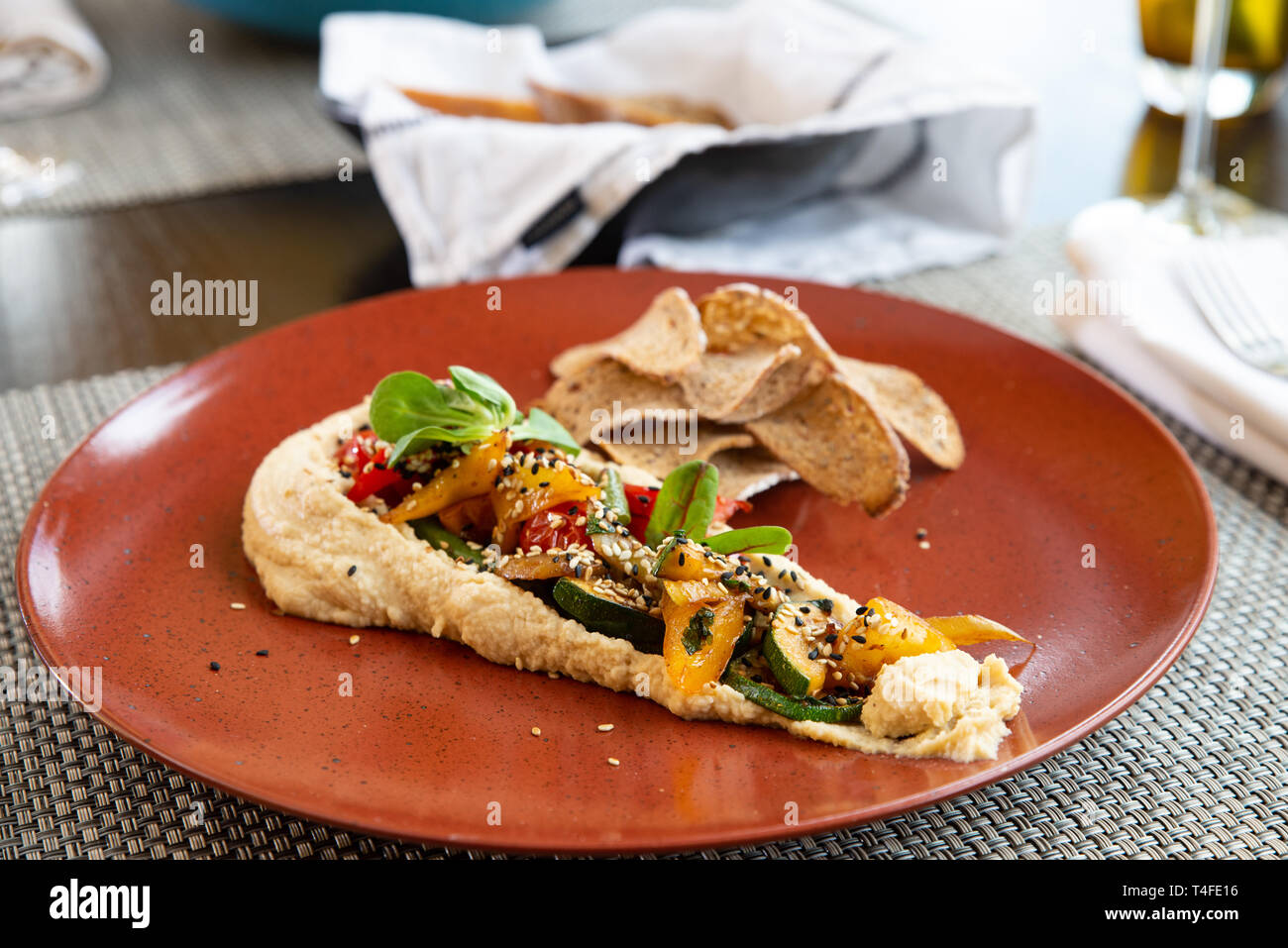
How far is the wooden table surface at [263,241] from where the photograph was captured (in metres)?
3.17

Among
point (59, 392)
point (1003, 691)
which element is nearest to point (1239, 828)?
point (1003, 691)

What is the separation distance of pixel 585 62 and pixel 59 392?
2.24 metres

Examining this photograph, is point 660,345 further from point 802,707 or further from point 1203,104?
point 1203,104

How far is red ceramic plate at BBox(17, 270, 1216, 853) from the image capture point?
1.55m

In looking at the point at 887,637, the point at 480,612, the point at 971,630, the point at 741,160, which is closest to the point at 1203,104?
the point at 741,160

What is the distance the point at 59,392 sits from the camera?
9.44 ft

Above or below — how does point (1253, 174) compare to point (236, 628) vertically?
above

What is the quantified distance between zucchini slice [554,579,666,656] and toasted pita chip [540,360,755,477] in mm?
536

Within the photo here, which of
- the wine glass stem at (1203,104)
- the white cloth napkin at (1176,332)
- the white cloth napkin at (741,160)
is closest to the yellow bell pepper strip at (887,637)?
the white cloth napkin at (1176,332)

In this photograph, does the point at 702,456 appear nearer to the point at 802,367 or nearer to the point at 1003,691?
the point at 802,367

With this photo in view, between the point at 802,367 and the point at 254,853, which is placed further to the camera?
the point at 802,367

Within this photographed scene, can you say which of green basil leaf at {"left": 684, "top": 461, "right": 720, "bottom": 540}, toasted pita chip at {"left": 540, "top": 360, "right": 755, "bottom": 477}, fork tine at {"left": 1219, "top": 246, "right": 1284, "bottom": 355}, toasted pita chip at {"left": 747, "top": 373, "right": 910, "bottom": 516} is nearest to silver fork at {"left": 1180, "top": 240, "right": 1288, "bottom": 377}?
fork tine at {"left": 1219, "top": 246, "right": 1284, "bottom": 355}

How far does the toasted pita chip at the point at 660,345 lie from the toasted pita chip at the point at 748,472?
0.20m
